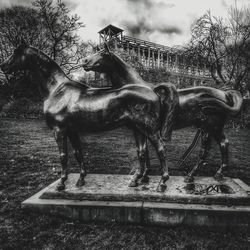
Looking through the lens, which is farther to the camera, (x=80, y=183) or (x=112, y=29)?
(x=112, y=29)

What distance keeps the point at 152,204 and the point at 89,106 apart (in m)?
1.71

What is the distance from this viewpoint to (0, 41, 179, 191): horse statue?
3.75 meters

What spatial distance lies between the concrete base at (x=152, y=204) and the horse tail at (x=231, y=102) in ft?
3.89

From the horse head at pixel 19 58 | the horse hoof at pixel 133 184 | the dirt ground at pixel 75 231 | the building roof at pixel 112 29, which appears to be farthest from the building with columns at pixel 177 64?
the horse hoof at pixel 133 184

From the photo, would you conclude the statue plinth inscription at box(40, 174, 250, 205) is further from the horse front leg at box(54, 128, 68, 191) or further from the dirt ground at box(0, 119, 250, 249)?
the dirt ground at box(0, 119, 250, 249)

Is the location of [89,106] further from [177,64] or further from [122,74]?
[177,64]

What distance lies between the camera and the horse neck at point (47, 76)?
4082 millimetres

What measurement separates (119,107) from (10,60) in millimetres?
1936

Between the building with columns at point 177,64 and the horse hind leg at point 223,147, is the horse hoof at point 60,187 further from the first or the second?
the building with columns at point 177,64

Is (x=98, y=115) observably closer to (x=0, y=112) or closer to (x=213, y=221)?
(x=213, y=221)

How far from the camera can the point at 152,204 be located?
357 cm

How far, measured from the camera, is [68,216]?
3.66 meters

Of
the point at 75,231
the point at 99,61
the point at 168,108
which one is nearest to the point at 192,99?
the point at 168,108

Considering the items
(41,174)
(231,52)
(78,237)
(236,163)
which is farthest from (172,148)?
(231,52)
